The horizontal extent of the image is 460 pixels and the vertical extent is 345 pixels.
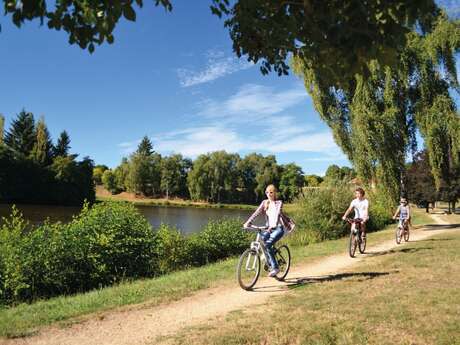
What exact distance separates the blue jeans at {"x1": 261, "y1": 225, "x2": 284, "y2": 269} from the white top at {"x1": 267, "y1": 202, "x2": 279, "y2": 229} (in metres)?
0.10

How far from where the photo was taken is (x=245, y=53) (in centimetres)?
432

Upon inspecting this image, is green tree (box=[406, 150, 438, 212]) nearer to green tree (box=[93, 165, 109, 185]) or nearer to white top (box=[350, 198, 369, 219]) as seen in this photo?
white top (box=[350, 198, 369, 219])

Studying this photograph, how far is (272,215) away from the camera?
8.28 m

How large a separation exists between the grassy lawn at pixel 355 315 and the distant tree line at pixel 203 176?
76.0 m

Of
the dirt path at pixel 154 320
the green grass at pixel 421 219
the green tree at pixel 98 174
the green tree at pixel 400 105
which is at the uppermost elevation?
the green tree at pixel 98 174

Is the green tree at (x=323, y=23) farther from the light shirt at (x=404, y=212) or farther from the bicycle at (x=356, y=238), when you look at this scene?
the light shirt at (x=404, y=212)

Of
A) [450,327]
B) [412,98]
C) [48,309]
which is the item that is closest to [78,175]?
[412,98]

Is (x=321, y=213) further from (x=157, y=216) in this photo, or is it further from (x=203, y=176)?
(x=203, y=176)

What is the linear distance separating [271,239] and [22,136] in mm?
70740

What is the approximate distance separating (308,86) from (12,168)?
52.9 m

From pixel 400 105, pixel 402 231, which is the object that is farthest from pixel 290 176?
pixel 402 231

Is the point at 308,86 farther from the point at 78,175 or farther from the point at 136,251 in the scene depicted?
the point at 78,175

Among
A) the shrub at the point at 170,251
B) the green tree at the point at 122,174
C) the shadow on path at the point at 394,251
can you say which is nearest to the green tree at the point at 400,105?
the shadow on path at the point at 394,251

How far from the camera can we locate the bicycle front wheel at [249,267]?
7.92 m
